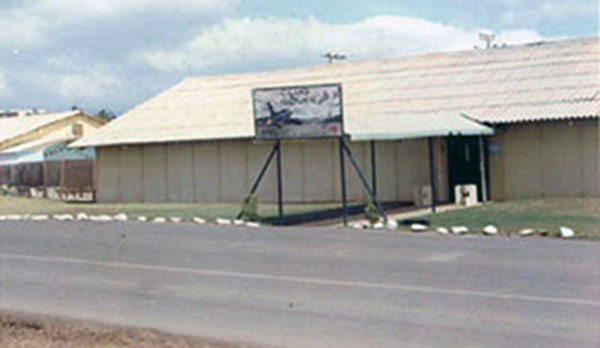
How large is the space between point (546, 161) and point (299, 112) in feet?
28.0

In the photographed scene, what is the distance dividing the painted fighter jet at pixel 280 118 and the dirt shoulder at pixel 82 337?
13520mm

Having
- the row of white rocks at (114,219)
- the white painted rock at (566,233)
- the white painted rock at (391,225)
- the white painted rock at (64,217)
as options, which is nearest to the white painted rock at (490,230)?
the white painted rock at (566,233)

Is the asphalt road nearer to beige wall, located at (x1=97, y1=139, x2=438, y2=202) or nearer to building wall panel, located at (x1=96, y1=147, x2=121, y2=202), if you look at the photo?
beige wall, located at (x1=97, y1=139, x2=438, y2=202)

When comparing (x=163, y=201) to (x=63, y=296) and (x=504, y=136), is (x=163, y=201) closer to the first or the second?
(x=504, y=136)

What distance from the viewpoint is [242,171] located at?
33.5 m

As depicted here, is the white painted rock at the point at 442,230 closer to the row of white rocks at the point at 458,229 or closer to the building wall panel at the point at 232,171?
the row of white rocks at the point at 458,229

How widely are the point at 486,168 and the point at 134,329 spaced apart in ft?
68.1

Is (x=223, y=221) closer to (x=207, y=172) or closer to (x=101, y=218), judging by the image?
(x=101, y=218)

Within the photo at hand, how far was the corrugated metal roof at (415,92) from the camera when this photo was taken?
28562 millimetres

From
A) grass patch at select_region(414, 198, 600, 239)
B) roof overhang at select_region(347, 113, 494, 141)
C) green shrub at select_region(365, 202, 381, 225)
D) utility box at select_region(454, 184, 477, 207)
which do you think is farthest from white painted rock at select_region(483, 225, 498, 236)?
utility box at select_region(454, 184, 477, 207)

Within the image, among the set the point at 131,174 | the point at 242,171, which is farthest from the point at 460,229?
the point at 131,174

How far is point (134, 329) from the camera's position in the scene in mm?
10008

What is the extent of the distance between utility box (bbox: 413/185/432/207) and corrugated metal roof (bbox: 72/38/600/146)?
232cm

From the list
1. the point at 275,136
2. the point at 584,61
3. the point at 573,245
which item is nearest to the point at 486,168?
the point at 584,61
